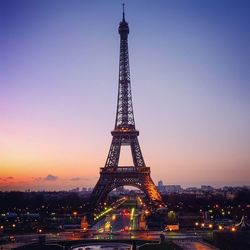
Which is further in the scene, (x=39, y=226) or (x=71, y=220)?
(x=71, y=220)

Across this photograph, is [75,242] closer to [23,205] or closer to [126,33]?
[126,33]

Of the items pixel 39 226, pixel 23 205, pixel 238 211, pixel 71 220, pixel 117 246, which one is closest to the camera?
pixel 117 246

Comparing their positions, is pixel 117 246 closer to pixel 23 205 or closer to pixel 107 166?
pixel 107 166

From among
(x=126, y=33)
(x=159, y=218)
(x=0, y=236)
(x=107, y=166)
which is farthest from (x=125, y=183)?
(x=0, y=236)

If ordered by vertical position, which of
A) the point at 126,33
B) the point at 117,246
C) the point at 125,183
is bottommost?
the point at 117,246

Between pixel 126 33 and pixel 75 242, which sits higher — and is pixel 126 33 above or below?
above

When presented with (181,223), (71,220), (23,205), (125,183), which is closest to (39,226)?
(71,220)

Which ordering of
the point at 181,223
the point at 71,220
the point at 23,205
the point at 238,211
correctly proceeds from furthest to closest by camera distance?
1. the point at 23,205
2. the point at 238,211
3. the point at 71,220
4. the point at 181,223
